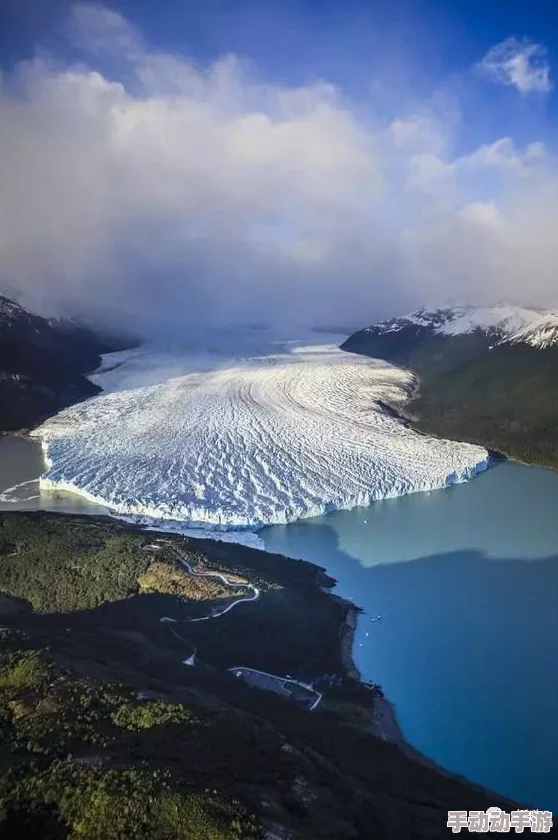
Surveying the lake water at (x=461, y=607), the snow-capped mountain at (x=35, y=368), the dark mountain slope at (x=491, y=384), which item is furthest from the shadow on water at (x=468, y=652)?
→ the snow-capped mountain at (x=35, y=368)

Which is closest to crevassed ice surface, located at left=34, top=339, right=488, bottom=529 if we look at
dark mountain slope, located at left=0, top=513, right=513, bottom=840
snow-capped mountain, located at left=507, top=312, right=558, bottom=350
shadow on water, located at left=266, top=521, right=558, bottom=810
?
shadow on water, located at left=266, top=521, right=558, bottom=810

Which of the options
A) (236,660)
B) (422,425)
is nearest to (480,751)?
(236,660)

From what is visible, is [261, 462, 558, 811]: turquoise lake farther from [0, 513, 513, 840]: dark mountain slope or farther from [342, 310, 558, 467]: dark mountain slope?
[342, 310, 558, 467]: dark mountain slope

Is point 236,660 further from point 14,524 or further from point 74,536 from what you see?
point 14,524

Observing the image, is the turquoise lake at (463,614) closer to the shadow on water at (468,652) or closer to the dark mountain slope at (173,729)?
the shadow on water at (468,652)

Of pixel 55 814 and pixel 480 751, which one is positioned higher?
pixel 55 814

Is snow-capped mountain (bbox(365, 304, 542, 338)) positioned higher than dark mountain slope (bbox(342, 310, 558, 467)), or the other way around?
snow-capped mountain (bbox(365, 304, 542, 338))
